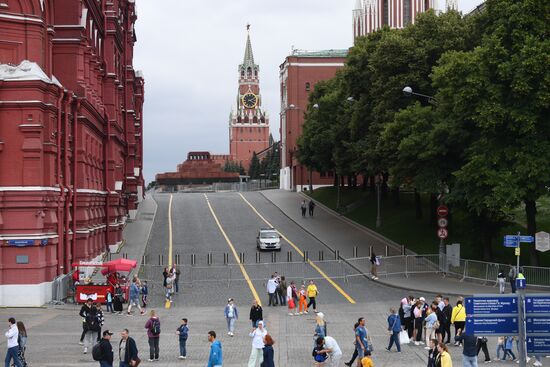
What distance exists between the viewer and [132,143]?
7319 cm

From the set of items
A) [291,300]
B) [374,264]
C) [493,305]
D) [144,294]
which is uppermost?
[493,305]

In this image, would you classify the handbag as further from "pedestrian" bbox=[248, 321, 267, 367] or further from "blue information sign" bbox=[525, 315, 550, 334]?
"blue information sign" bbox=[525, 315, 550, 334]

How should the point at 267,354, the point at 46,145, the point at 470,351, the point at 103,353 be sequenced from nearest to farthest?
the point at 103,353 < the point at 470,351 < the point at 267,354 < the point at 46,145

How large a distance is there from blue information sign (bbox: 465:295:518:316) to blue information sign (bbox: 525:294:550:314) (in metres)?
0.21

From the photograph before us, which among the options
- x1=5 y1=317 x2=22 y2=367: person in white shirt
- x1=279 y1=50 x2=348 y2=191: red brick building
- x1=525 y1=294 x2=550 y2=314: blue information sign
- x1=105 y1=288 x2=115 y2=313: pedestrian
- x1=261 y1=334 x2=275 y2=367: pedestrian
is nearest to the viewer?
x1=525 y1=294 x2=550 y2=314: blue information sign

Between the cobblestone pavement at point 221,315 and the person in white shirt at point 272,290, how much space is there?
1.98ft

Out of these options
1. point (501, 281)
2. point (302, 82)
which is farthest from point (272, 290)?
point (302, 82)

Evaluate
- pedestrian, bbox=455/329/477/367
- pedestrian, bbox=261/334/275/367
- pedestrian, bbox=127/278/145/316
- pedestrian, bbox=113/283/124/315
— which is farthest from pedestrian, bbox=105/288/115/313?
pedestrian, bbox=455/329/477/367

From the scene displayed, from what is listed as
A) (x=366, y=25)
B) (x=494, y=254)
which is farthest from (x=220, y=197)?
(x=494, y=254)

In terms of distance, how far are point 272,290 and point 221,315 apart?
3.20 m

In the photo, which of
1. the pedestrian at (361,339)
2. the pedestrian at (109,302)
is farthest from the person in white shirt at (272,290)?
the pedestrian at (361,339)

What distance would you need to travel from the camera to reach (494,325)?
503 inches

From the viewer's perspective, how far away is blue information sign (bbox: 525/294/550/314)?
41.0ft

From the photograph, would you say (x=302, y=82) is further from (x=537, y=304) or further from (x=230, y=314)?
(x=537, y=304)
